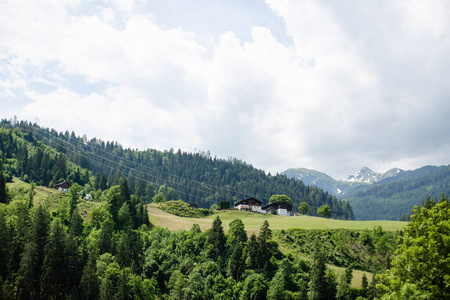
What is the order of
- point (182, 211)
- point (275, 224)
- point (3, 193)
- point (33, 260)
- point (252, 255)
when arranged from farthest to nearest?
point (182, 211), point (275, 224), point (3, 193), point (252, 255), point (33, 260)

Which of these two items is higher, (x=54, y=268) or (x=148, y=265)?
(x=54, y=268)

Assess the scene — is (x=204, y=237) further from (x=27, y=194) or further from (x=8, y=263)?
(x=27, y=194)

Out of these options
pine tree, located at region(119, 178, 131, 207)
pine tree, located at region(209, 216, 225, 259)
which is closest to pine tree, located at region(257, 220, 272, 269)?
pine tree, located at region(209, 216, 225, 259)

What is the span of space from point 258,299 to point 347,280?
16.3 meters

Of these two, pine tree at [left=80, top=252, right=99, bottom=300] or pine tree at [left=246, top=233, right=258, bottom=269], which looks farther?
pine tree at [left=246, top=233, right=258, bottom=269]

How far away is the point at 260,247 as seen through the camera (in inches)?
2662

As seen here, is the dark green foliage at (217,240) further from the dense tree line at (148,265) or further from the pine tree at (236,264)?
the pine tree at (236,264)

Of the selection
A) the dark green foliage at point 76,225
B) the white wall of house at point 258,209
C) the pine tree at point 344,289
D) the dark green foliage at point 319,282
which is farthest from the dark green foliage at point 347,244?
the white wall of house at point 258,209

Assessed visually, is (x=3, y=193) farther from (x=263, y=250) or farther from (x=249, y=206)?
(x=249, y=206)

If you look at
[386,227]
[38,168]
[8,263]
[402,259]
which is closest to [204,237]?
[8,263]

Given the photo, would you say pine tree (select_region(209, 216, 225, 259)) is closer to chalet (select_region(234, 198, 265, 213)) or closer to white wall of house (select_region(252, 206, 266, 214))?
chalet (select_region(234, 198, 265, 213))

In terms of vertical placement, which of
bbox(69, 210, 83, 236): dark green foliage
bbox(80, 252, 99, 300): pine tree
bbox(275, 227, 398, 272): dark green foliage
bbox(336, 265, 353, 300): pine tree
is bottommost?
bbox(80, 252, 99, 300): pine tree

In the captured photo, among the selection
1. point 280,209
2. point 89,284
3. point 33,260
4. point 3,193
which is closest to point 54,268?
point 33,260

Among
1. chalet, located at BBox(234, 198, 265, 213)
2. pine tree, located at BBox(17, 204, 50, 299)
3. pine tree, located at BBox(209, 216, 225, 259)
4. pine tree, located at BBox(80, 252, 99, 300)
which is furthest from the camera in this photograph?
chalet, located at BBox(234, 198, 265, 213)
